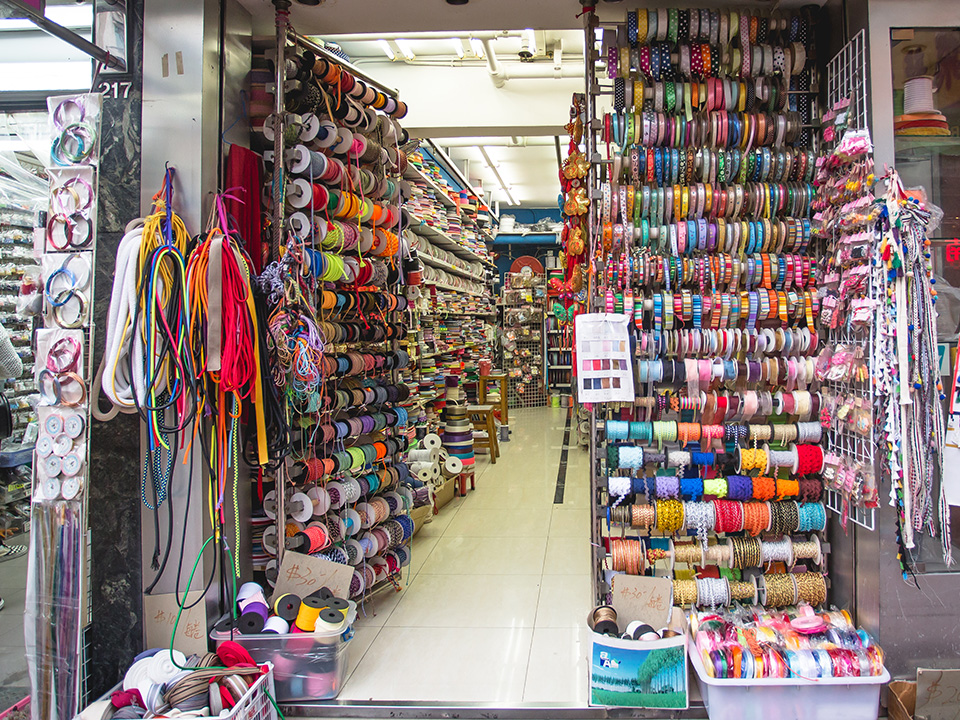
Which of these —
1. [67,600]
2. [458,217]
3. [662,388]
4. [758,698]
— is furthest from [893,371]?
[458,217]

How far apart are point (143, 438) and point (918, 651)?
3.00 meters

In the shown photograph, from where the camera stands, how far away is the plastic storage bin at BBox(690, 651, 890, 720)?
2.37 m

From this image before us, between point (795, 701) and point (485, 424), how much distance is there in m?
5.32

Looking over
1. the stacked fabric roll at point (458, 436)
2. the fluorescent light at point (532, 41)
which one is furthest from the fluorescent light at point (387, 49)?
the stacked fabric roll at point (458, 436)

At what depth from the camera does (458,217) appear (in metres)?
7.45

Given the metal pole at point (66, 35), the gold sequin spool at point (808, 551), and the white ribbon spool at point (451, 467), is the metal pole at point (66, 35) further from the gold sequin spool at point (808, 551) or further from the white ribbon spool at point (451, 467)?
the white ribbon spool at point (451, 467)

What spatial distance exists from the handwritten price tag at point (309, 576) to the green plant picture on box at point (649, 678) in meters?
1.14

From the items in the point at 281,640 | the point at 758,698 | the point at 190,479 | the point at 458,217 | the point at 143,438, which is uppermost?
the point at 458,217

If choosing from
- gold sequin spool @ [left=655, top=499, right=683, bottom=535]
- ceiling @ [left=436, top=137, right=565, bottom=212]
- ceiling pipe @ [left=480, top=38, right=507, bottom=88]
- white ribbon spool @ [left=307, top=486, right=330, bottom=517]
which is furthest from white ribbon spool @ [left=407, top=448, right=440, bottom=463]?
ceiling @ [left=436, top=137, right=565, bottom=212]

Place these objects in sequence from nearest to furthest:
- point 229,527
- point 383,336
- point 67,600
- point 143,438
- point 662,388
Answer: point 67,600 < point 143,438 < point 229,527 < point 662,388 < point 383,336

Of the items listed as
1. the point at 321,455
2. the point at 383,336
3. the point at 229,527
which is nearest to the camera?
the point at 229,527

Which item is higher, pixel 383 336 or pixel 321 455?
pixel 383 336

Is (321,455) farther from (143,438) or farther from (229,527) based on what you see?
(143,438)

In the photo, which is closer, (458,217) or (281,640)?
(281,640)
